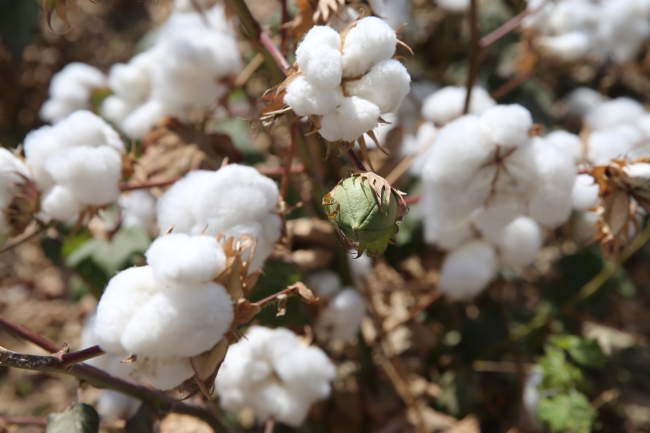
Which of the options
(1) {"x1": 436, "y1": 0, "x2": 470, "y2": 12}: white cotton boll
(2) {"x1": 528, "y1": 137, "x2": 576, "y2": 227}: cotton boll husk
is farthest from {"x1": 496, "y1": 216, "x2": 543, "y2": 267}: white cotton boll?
(1) {"x1": 436, "y1": 0, "x2": 470, "y2": 12}: white cotton boll

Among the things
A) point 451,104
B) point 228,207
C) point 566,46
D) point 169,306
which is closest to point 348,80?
point 228,207

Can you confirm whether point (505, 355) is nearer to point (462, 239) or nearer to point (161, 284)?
point (462, 239)

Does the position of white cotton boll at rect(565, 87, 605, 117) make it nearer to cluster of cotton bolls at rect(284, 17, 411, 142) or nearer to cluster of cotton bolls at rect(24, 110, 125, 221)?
cluster of cotton bolls at rect(284, 17, 411, 142)

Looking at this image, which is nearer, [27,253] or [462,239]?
[462,239]

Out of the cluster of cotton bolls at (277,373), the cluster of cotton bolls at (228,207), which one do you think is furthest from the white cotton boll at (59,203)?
the cluster of cotton bolls at (277,373)

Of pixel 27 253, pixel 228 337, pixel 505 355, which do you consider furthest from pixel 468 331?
pixel 27 253

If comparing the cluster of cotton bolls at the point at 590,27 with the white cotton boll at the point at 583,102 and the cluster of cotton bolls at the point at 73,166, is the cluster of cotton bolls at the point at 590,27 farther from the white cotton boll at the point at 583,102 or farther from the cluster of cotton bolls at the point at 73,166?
the cluster of cotton bolls at the point at 73,166
